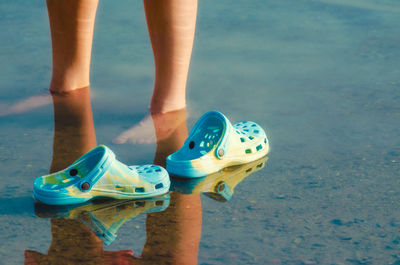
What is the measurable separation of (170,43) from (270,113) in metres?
0.46

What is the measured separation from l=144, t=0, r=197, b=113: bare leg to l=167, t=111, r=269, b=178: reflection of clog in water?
0.38 m

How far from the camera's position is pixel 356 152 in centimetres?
219

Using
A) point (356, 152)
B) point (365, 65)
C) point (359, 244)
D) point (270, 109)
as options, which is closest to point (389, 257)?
point (359, 244)

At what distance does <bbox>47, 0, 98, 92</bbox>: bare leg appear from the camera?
246 centimetres

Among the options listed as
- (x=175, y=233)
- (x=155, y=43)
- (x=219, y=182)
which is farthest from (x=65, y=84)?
(x=175, y=233)

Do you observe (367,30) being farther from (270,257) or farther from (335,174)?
(270,257)

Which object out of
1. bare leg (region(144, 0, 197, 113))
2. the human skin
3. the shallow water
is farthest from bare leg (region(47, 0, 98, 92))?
bare leg (region(144, 0, 197, 113))

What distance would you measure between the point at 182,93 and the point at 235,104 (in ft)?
0.77

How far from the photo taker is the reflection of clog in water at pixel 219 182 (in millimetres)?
1944

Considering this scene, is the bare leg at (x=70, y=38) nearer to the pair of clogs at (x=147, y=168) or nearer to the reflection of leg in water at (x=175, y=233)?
the pair of clogs at (x=147, y=168)

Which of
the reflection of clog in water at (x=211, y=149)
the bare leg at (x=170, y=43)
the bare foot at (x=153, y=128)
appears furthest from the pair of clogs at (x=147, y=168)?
the bare leg at (x=170, y=43)

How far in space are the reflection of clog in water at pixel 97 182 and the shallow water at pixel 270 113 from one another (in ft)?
0.25

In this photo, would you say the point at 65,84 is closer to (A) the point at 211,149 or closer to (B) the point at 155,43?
(B) the point at 155,43

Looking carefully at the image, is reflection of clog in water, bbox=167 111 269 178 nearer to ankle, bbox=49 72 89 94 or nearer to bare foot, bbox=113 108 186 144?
bare foot, bbox=113 108 186 144
